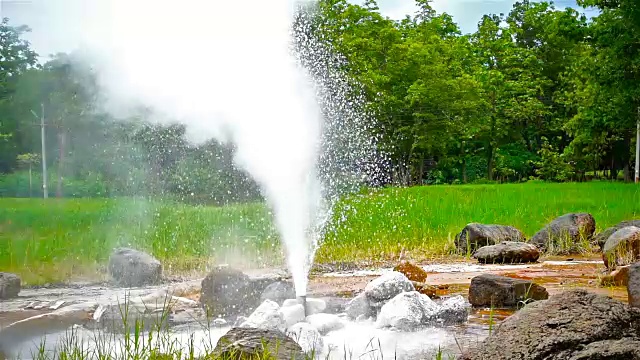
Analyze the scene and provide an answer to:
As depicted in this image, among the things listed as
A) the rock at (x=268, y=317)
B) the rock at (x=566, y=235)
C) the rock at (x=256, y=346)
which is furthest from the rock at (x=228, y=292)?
the rock at (x=566, y=235)

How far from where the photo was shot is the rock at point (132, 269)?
5.35 metres

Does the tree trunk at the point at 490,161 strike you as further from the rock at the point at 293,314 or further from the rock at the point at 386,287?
the rock at the point at 293,314

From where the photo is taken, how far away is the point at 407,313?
3.48 m

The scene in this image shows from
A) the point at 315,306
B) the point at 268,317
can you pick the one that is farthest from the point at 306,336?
the point at 315,306

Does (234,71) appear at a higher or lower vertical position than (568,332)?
higher

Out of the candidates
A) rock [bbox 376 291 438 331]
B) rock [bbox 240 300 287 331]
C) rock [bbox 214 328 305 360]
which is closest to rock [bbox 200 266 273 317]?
rock [bbox 240 300 287 331]

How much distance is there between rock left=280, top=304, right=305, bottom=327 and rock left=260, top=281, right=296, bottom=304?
0.32m

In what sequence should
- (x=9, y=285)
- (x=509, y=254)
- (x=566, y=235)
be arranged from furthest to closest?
(x=566, y=235) < (x=509, y=254) < (x=9, y=285)

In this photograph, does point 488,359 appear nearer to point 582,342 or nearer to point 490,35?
point 582,342

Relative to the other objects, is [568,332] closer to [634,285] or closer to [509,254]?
[634,285]

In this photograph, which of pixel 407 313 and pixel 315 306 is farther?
pixel 315 306

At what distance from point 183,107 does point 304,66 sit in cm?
134

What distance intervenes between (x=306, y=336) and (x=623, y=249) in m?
3.10

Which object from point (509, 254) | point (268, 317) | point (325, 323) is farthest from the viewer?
point (509, 254)
